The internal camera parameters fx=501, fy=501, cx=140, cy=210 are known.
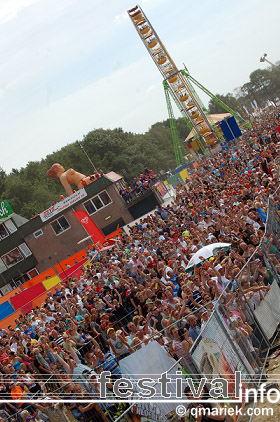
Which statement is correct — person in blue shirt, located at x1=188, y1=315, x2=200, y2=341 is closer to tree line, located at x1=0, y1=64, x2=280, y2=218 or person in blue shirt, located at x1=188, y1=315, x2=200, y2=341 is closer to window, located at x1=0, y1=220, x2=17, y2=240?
window, located at x1=0, y1=220, x2=17, y2=240

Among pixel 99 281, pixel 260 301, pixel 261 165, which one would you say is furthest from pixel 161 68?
pixel 260 301

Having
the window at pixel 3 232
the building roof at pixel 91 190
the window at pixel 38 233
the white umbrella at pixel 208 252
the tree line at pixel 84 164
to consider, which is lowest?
the white umbrella at pixel 208 252

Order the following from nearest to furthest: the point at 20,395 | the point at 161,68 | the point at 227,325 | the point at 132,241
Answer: the point at 227,325 < the point at 20,395 < the point at 132,241 < the point at 161,68

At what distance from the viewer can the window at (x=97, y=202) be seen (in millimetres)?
38875

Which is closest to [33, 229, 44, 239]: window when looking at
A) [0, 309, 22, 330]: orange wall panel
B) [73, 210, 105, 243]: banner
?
[73, 210, 105, 243]: banner

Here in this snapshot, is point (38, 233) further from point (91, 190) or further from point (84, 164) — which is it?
point (84, 164)

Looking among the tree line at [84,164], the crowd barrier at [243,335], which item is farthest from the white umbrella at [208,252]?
the tree line at [84,164]

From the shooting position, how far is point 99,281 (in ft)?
53.3

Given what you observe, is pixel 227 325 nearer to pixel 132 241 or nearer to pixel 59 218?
pixel 132 241

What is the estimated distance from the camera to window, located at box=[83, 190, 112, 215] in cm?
3888

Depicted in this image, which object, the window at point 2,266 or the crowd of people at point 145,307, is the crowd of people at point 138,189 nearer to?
the window at point 2,266

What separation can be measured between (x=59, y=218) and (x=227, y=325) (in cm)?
3283

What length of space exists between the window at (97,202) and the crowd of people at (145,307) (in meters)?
17.6

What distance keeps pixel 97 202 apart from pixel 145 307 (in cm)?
2688
